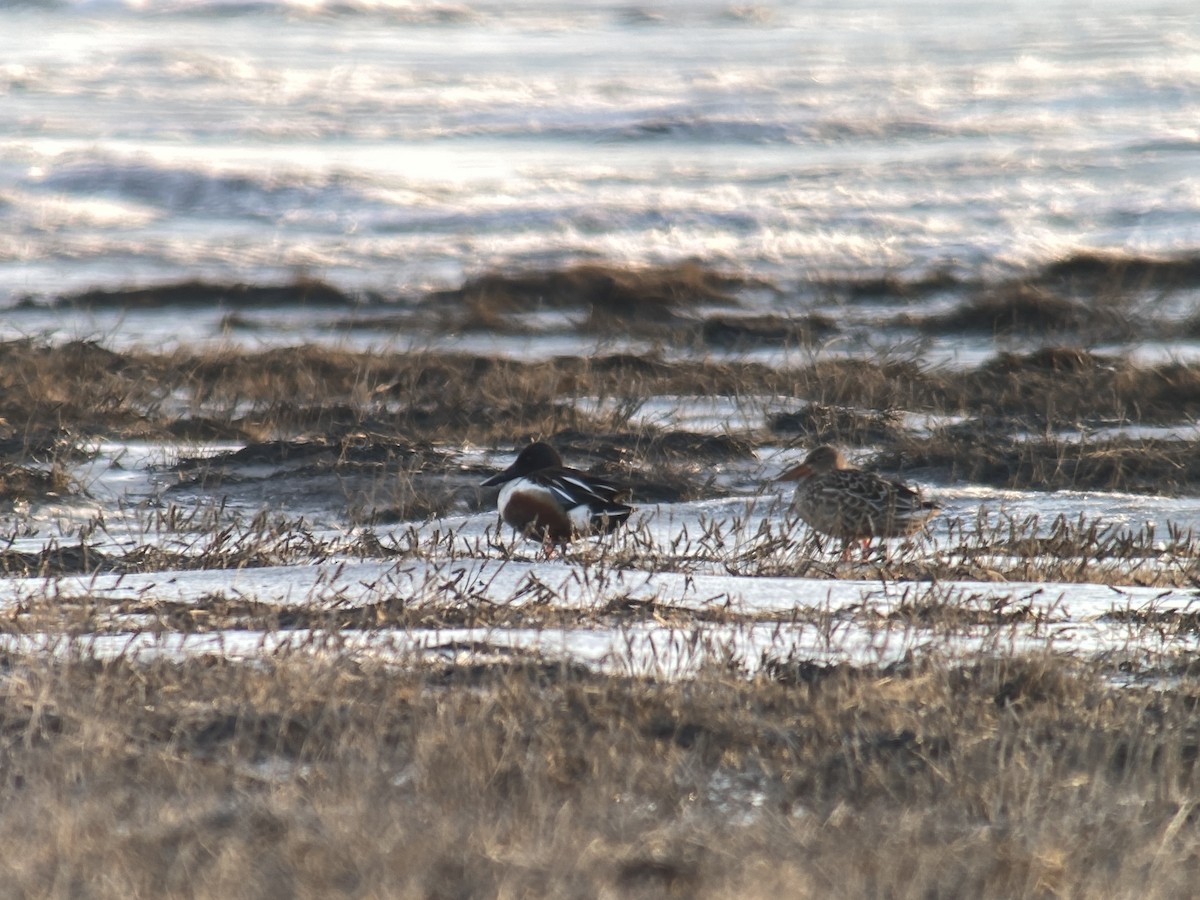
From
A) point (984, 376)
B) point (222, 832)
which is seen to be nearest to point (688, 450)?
point (984, 376)

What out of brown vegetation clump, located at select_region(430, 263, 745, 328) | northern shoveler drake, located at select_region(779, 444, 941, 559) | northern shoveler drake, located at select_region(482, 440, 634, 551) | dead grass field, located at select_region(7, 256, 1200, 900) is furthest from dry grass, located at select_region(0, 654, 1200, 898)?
brown vegetation clump, located at select_region(430, 263, 745, 328)

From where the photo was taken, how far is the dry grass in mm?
2748

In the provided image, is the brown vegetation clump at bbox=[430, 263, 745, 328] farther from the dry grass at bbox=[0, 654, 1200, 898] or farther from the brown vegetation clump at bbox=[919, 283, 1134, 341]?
the dry grass at bbox=[0, 654, 1200, 898]

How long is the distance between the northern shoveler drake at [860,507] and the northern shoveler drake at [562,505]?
831mm

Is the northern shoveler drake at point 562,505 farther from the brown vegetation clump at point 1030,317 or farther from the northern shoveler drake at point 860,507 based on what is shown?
the brown vegetation clump at point 1030,317

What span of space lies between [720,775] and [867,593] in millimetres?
1664

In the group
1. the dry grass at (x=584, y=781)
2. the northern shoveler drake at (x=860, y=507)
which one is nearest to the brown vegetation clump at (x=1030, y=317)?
the northern shoveler drake at (x=860, y=507)

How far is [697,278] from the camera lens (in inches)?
816

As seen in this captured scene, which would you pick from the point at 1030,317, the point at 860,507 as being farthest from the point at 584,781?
the point at 1030,317

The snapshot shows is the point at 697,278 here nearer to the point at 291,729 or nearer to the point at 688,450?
the point at 688,450

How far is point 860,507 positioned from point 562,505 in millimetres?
1284

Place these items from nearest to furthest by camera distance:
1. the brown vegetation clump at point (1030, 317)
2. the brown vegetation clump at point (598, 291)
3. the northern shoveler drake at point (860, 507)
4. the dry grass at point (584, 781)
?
the dry grass at point (584, 781) < the northern shoveler drake at point (860, 507) < the brown vegetation clump at point (1030, 317) < the brown vegetation clump at point (598, 291)

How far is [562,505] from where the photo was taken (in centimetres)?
671

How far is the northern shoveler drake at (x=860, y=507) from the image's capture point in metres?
6.68
